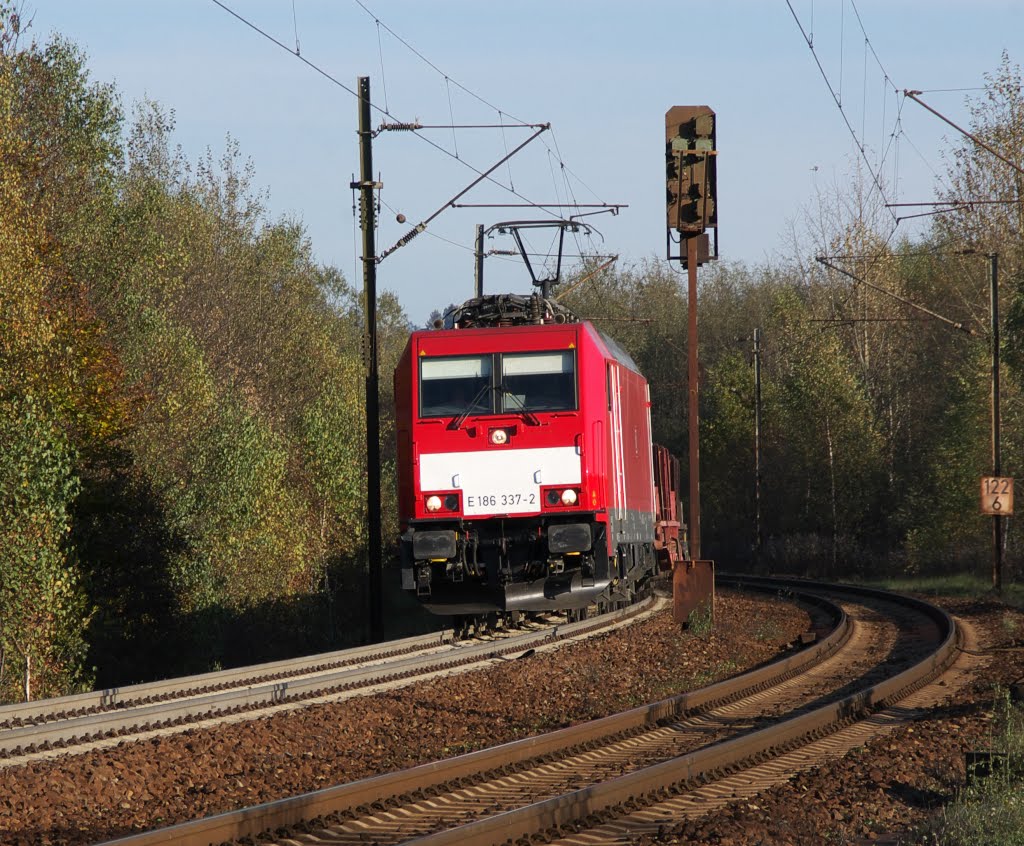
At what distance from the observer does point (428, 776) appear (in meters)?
8.38

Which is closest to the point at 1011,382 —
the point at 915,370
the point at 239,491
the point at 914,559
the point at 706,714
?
the point at 914,559

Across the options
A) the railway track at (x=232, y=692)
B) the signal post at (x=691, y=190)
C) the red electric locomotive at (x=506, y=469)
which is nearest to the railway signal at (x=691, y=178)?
the signal post at (x=691, y=190)

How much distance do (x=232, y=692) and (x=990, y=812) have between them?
7335 mm

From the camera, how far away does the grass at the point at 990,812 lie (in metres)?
6.34

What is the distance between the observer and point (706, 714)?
39.1ft

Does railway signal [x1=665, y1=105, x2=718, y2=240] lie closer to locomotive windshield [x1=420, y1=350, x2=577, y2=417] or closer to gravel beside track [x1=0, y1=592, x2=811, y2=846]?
locomotive windshield [x1=420, y1=350, x2=577, y2=417]

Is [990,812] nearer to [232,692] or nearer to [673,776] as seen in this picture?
[673,776]

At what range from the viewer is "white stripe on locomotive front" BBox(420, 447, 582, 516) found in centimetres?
1578

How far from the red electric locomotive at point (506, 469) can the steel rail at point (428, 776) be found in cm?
309

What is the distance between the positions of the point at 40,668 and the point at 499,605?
1090 centimetres

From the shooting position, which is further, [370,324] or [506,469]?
[370,324]

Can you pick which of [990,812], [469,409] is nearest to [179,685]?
[469,409]

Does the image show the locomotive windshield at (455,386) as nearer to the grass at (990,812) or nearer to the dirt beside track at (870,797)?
the dirt beside track at (870,797)

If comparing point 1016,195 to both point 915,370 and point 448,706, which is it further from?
point 448,706
